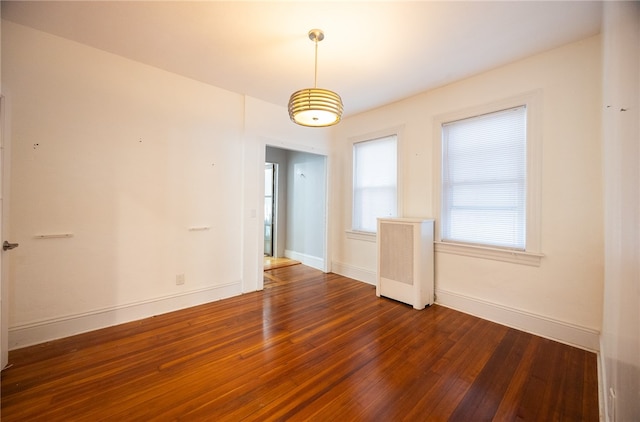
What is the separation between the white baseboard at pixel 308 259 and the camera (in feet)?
Answer: 16.5

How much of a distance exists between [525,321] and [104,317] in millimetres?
4307

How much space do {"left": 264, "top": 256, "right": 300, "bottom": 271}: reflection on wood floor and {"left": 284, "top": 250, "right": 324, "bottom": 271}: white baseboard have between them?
11 cm

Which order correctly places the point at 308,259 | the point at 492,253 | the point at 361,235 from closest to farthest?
the point at 492,253
the point at 361,235
the point at 308,259

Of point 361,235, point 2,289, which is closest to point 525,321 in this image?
point 361,235

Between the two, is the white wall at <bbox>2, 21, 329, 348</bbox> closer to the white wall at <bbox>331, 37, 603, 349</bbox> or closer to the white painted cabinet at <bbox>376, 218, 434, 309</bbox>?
the white painted cabinet at <bbox>376, 218, 434, 309</bbox>

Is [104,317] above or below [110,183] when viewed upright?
below

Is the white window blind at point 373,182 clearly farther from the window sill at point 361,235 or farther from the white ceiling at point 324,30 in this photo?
the white ceiling at point 324,30

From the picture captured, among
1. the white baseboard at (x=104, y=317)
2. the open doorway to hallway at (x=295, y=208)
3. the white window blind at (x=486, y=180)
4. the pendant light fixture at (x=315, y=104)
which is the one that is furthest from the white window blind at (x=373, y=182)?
the white baseboard at (x=104, y=317)

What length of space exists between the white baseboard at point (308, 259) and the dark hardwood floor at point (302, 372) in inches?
83.5

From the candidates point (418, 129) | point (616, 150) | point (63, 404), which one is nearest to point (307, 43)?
point (418, 129)

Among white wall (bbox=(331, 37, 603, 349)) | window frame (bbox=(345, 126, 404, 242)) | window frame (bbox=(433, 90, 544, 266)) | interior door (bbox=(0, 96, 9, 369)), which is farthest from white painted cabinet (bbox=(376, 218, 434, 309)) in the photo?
interior door (bbox=(0, 96, 9, 369))

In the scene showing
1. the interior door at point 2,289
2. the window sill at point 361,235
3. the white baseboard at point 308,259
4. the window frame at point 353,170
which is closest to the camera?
the interior door at point 2,289

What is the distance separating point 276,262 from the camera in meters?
5.46

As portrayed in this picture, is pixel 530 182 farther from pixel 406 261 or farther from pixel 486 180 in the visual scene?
pixel 406 261
